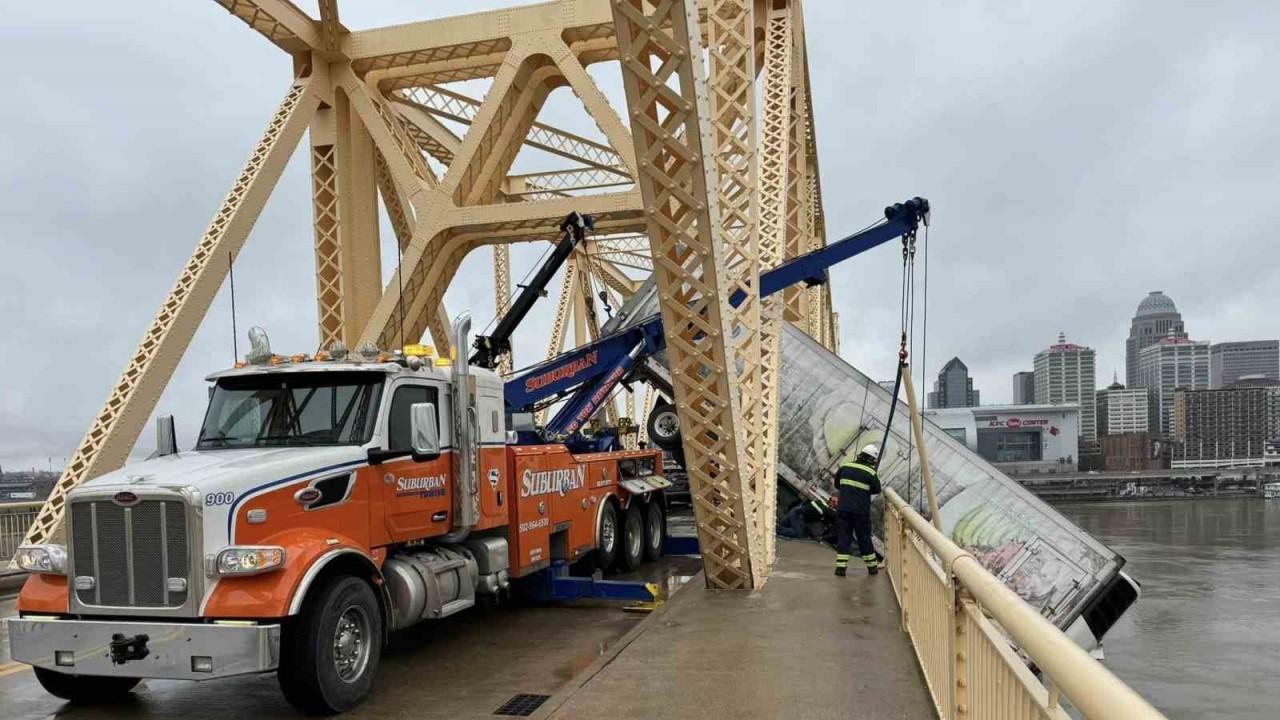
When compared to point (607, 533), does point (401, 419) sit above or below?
above

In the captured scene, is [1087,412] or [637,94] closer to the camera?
[637,94]

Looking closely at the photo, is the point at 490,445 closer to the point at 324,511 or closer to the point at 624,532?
the point at 324,511

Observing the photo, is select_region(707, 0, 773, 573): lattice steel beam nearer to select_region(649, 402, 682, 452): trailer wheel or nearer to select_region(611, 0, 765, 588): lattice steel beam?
select_region(611, 0, 765, 588): lattice steel beam

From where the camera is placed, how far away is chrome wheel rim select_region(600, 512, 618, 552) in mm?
11320

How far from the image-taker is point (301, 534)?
6051mm

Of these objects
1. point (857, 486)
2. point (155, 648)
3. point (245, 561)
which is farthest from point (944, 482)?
point (155, 648)

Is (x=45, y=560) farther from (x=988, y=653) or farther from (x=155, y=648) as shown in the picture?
(x=988, y=653)

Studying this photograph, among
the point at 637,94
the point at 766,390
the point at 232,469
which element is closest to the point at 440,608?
the point at 232,469

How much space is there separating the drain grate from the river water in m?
11.4

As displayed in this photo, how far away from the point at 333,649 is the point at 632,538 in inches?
269

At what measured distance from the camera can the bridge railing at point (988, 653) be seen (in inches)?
73.8

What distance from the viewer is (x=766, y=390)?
11.8 meters

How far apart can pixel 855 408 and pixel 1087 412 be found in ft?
464

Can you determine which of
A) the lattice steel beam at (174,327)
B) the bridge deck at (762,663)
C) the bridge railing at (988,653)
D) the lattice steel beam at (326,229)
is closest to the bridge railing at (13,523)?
the lattice steel beam at (174,327)
